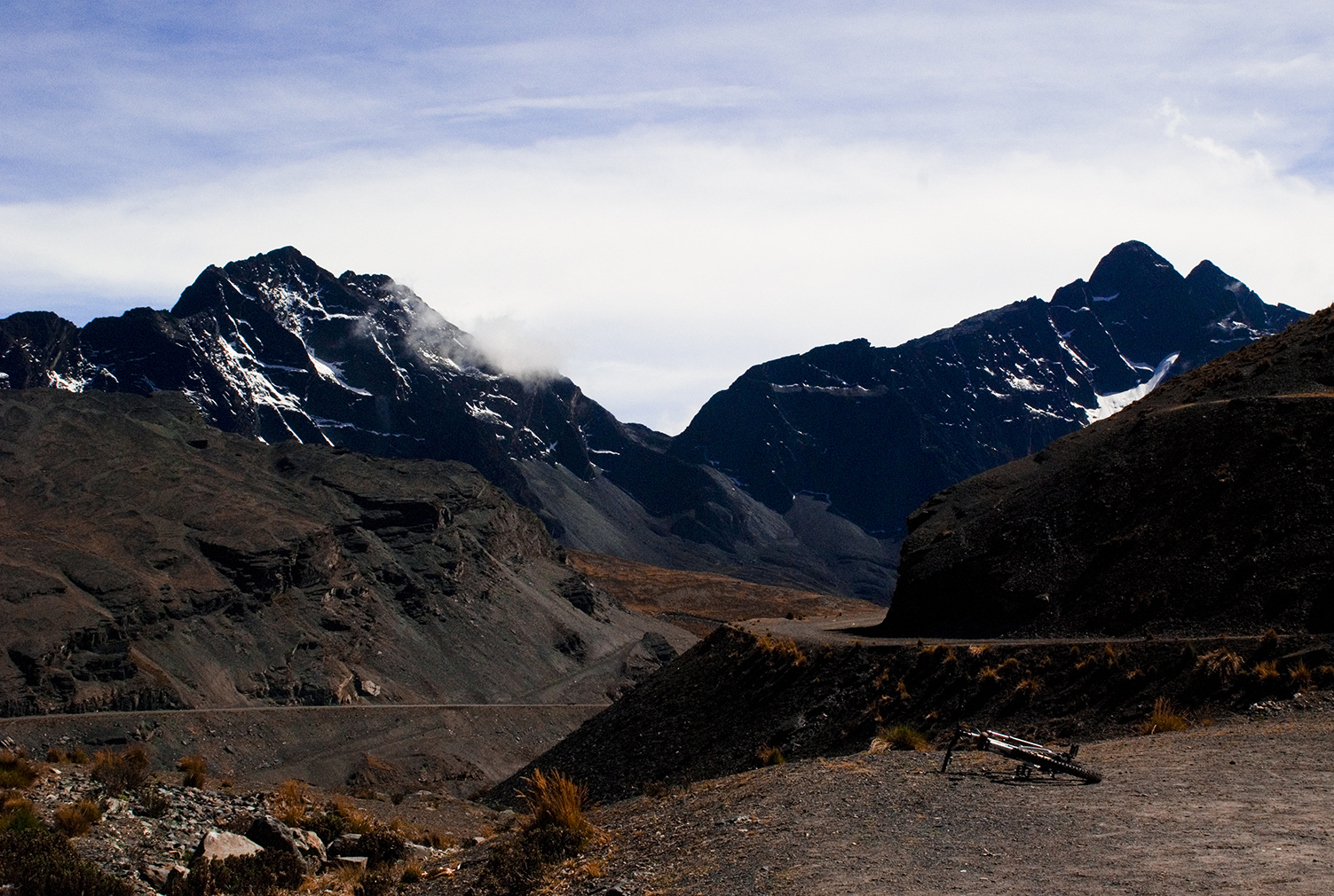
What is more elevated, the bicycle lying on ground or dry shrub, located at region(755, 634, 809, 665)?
the bicycle lying on ground

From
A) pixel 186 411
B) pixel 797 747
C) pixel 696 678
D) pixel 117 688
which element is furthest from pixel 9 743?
pixel 186 411

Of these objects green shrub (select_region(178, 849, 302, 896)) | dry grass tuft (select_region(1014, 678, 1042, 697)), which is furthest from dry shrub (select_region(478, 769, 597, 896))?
dry grass tuft (select_region(1014, 678, 1042, 697))

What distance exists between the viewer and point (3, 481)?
307 feet

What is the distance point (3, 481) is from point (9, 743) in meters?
51.3

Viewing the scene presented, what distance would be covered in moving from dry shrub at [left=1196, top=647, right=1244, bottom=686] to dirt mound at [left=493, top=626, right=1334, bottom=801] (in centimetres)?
2

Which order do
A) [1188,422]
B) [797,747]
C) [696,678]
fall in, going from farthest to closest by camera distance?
[696,678] < [1188,422] < [797,747]

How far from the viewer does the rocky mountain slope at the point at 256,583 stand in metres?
72.5

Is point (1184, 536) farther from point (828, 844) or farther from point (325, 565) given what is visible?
point (325, 565)

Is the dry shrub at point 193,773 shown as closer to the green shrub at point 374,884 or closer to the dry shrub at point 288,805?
the dry shrub at point 288,805

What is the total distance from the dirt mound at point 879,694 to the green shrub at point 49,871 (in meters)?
8.86

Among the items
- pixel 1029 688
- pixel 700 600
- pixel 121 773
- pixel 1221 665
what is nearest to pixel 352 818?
pixel 121 773

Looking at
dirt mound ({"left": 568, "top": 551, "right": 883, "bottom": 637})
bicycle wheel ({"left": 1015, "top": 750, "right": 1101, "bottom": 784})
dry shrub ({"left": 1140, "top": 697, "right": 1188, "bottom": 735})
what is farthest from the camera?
dirt mound ({"left": 568, "top": 551, "right": 883, "bottom": 637})

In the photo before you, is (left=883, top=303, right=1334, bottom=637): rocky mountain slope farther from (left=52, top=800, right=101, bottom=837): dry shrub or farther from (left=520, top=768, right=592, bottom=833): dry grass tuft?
(left=52, top=800, right=101, bottom=837): dry shrub

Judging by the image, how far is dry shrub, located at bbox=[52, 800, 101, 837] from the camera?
63.3 feet
